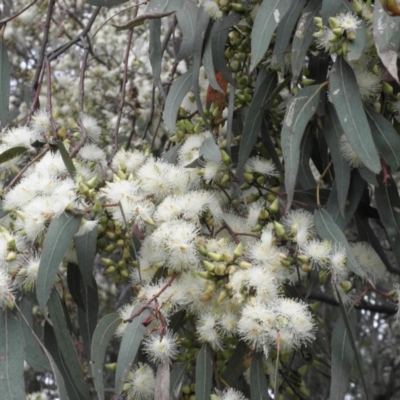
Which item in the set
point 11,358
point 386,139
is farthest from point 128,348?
point 386,139

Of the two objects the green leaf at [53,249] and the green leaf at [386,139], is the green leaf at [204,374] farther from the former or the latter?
the green leaf at [386,139]

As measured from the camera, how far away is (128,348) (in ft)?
3.97

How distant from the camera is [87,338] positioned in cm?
156

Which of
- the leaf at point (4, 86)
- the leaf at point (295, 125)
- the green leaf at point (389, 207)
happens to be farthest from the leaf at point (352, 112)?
the leaf at point (4, 86)

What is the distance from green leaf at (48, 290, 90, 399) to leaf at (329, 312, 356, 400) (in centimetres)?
46

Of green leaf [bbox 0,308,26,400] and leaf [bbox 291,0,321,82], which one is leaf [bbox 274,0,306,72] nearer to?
leaf [bbox 291,0,321,82]

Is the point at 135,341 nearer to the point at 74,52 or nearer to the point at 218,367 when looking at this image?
the point at 218,367

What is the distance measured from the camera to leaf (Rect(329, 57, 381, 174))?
4.10 ft

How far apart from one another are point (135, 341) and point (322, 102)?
586 millimetres

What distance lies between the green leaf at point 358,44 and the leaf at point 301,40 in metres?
0.11

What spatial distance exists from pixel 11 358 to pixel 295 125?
66cm

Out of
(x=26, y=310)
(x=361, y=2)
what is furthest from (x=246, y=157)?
(x=26, y=310)

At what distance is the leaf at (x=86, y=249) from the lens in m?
1.33

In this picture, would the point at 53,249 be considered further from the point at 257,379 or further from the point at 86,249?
the point at 257,379
